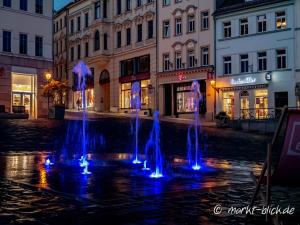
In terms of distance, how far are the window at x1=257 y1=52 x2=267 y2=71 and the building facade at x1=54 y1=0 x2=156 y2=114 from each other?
12.4 meters

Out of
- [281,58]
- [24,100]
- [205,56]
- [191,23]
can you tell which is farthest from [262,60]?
[24,100]

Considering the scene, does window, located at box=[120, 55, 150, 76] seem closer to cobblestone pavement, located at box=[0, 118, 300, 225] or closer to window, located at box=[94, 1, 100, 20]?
window, located at box=[94, 1, 100, 20]

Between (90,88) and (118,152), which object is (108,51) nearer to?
(90,88)

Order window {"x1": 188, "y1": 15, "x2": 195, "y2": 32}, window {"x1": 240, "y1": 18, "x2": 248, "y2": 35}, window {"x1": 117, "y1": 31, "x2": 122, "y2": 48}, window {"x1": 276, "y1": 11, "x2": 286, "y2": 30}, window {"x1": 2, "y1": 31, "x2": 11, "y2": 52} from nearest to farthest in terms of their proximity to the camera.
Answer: window {"x1": 2, "y1": 31, "x2": 11, "y2": 52}
window {"x1": 276, "y1": 11, "x2": 286, "y2": 30}
window {"x1": 240, "y1": 18, "x2": 248, "y2": 35}
window {"x1": 188, "y1": 15, "x2": 195, "y2": 32}
window {"x1": 117, "y1": 31, "x2": 122, "y2": 48}

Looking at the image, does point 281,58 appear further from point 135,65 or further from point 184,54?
point 135,65

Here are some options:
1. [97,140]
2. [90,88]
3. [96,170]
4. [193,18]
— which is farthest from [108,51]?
[96,170]

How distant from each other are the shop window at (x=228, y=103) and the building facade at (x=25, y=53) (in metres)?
14.6

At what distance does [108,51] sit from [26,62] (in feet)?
65.6

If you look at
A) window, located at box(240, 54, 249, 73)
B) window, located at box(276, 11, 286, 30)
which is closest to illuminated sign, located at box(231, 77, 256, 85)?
window, located at box(240, 54, 249, 73)

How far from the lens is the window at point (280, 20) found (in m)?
41.2

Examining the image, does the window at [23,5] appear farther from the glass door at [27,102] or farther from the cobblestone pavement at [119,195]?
the cobblestone pavement at [119,195]

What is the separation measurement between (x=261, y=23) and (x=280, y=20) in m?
1.85

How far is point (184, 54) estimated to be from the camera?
49.2 meters

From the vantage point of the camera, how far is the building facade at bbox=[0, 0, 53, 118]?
3775 cm
